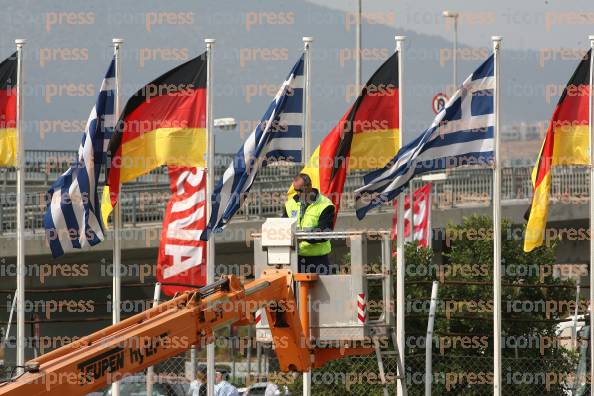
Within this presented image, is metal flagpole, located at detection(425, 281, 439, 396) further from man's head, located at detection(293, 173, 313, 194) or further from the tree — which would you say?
man's head, located at detection(293, 173, 313, 194)

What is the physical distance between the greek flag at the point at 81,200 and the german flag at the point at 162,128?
0.81ft

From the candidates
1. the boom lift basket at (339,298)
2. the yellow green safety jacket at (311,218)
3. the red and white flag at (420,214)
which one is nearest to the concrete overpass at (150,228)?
the red and white flag at (420,214)

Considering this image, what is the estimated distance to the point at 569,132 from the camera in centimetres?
2144

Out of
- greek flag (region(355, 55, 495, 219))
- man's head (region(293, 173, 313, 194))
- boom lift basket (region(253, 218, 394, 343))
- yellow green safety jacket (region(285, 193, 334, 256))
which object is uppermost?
greek flag (region(355, 55, 495, 219))

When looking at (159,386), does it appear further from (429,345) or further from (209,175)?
(429,345)

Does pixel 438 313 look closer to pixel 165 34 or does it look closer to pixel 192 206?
pixel 192 206

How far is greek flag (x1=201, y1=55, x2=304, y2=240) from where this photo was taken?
69.3 feet

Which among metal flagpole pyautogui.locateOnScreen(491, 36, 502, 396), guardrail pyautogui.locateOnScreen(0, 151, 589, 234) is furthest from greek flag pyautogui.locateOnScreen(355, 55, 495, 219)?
guardrail pyautogui.locateOnScreen(0, 151, 589, 234)

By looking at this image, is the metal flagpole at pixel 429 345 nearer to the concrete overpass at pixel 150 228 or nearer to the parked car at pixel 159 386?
the parked car at pixel 159 386

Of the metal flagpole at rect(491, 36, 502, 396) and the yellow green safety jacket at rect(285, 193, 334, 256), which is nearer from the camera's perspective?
the yellow green safety jacket at rect(285, 193, 334, 256)

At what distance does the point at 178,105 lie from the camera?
2191 cm

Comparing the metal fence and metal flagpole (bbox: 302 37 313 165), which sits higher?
metal flagpole (bbox: 302 37 313 165)

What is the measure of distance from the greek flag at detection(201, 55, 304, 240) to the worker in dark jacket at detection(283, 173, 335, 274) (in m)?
1.59

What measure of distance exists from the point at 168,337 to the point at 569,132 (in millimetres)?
7748
